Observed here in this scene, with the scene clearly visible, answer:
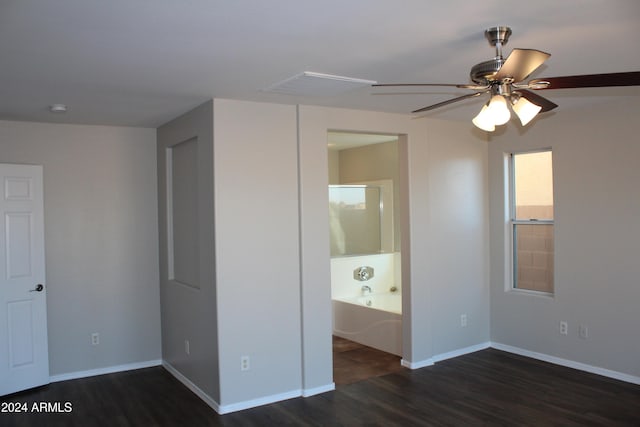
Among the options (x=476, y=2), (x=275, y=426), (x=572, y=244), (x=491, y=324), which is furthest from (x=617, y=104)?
(x=275, y=426)

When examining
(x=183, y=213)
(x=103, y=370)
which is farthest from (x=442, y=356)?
(x=103, y=370)

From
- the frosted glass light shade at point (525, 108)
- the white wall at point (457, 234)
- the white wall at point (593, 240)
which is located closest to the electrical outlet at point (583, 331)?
the white wall at point (593, 240)

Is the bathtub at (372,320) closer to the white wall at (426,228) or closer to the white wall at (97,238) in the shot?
the white wall at (426,228)

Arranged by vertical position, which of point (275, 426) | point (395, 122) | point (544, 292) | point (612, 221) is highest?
point (395, 122)

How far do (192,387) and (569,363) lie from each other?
3437 millimetres

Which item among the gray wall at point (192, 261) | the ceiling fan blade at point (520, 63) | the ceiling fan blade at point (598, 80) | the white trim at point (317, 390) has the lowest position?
the white trim at point (317, 390)

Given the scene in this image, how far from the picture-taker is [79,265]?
198 inches

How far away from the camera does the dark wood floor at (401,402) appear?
385 cm

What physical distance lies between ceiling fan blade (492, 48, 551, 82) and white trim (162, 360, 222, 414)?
3.15 m

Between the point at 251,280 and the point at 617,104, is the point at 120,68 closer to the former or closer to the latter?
the point at 251,280

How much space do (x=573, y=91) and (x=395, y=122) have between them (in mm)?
1502

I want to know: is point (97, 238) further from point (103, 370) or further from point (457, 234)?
point (457, 234)

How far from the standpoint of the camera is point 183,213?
16.0 ft

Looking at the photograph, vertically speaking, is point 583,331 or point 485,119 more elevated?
point 485,119
